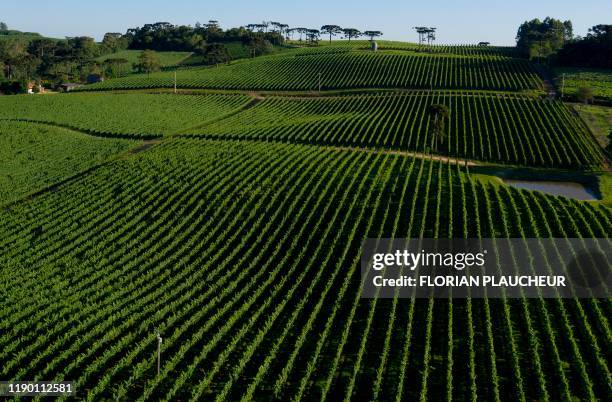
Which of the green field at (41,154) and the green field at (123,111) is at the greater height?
the green field at (123,111)

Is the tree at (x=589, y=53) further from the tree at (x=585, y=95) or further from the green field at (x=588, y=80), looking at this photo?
the tree at (x=585, y=95)

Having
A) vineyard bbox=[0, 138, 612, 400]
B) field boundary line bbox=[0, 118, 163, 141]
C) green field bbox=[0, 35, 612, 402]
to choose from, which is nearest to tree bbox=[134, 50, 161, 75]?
field boundary line bbox=[0, 118, 163, 141]

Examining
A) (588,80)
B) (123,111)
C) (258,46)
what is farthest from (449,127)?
(258,46)

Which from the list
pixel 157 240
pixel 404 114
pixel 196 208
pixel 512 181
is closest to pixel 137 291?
pixel 157 240

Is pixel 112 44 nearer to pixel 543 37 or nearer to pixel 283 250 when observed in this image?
pixel 543 37

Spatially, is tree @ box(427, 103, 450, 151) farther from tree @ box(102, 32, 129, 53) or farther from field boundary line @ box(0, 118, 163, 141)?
tree @ box(102, 32, 129, 53)

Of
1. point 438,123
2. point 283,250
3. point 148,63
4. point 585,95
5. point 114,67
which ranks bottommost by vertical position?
point 283,250

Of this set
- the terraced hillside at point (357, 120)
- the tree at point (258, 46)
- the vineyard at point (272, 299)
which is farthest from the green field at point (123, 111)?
the tree at point (258, 46)
